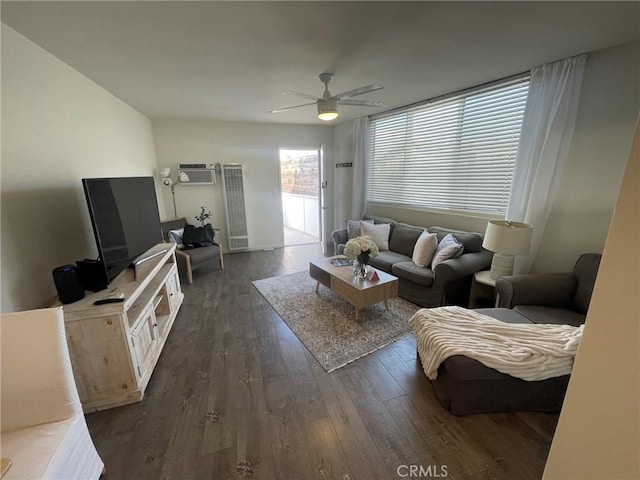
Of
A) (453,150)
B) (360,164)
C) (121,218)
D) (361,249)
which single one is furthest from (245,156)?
(453,150)

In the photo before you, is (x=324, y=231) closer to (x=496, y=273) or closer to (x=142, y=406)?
(x=496, y=273)

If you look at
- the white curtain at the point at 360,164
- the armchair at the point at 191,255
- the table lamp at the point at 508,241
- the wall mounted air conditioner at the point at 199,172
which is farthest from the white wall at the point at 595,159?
the wall mounted air conditioner at the point at 199,172

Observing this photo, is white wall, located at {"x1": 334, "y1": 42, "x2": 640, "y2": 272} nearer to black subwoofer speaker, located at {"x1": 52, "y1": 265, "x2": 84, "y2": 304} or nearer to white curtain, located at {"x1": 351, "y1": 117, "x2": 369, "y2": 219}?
white curtain, located at {"x1": 351, "y1": 117, "x2": 369, "y2": 219}

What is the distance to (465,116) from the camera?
3.32 m

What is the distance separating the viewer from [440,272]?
9.29ft

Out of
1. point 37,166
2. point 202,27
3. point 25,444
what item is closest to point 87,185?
point 37,166

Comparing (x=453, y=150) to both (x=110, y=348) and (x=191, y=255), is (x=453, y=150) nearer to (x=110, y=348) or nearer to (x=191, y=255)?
(x=191, y=255)

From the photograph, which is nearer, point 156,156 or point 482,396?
point 482,396

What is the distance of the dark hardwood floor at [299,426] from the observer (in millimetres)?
1403

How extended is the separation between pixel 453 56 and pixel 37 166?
10.6 feet

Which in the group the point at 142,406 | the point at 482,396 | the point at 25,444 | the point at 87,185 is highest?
the point at 87,185

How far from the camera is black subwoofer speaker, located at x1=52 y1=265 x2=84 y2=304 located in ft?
5.39

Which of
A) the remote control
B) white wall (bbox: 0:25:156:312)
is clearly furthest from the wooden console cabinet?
white wall (bbox: 0:25:156:312)

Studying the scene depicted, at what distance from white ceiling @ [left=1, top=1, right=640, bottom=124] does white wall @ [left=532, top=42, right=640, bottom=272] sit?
0.77ft
